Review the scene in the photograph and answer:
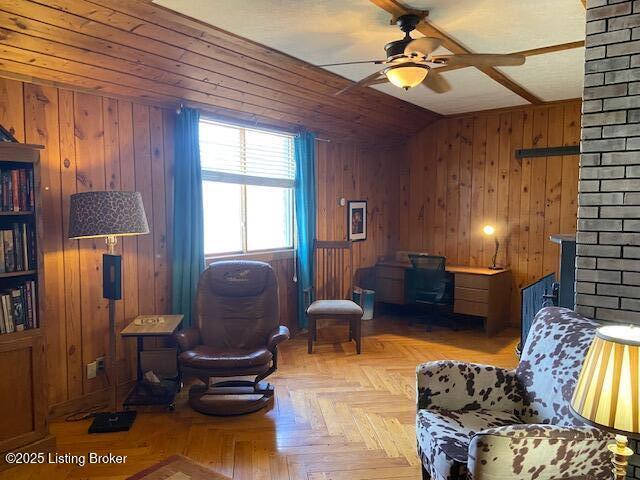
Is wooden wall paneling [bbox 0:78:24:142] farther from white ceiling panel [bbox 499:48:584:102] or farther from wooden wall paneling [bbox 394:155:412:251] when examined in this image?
wooden wall paneling [bbox 394:155:412:251]

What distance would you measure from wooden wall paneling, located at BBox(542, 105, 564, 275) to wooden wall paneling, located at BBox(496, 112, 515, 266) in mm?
420

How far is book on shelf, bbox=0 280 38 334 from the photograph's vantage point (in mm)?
2400

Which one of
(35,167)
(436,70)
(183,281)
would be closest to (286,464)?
(183,281)

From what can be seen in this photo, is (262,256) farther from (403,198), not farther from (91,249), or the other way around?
(403,198)

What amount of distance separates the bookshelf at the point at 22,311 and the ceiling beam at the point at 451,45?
2086 mm

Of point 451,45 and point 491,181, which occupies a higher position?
point 451,45

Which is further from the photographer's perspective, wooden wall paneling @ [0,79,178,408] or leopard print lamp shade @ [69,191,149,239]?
wooden wall paneling @ [0,79,178,408]

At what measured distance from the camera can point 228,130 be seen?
4.17 metres

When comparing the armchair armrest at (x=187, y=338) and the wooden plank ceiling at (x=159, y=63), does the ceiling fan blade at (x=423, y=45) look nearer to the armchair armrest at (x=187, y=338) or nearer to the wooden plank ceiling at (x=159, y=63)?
the wooden plank ceiling at (x=159, y=63)

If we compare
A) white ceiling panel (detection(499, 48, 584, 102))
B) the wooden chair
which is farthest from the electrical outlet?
white ceiling panel (detection(499, 48, 584, 102))

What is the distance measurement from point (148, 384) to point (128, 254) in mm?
950

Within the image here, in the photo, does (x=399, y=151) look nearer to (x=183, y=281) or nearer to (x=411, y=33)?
(x=411, y=33)

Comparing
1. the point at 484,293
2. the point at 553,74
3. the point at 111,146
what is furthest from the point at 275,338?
the point at 553,74

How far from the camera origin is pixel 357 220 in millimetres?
5680
